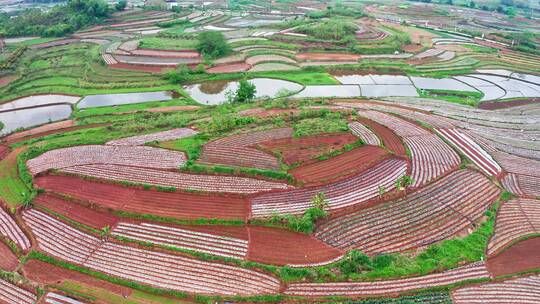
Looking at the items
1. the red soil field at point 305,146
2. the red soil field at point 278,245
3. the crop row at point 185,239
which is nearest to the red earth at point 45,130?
the crop row at point 185,239

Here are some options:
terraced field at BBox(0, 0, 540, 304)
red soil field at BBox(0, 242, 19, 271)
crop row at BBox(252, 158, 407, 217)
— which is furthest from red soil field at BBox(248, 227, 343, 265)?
red soil field at BBox(0, 242, 19, 271)

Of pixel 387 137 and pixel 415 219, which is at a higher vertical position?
pixel 387 137

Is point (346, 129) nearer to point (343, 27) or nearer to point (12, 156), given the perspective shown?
point (12, 156)

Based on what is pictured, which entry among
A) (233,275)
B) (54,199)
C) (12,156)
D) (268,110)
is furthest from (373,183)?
(12,156)

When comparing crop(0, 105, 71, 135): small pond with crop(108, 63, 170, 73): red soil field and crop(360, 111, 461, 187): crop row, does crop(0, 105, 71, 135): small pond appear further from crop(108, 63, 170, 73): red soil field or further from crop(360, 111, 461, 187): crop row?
crop(360, 111, 461, 187): crop row

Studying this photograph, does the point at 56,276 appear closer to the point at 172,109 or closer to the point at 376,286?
the point at 376,286

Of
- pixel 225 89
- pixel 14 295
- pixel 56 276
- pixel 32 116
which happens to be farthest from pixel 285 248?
pixel 32 116
